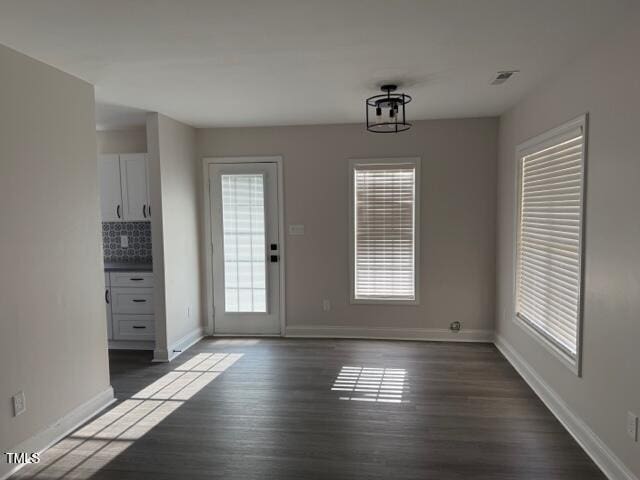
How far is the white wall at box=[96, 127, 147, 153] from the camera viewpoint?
Answer: 509cm

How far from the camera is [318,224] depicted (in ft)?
16.8

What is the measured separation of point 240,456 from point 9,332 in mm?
1536

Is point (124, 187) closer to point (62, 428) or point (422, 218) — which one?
point (62, 428)

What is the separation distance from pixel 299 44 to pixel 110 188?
10.8 feet

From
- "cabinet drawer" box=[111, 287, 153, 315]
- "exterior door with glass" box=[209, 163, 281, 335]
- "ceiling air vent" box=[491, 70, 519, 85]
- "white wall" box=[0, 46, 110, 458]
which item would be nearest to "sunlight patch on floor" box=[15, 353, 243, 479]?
"white wall" box=[0, 46, 110, 458]

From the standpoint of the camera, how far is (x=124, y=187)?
4914 mm

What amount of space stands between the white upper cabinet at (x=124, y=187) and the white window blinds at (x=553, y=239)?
12.7 feet

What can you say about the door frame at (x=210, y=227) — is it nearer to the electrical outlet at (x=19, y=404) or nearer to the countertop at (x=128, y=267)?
the countertop at (x=128, y=267)

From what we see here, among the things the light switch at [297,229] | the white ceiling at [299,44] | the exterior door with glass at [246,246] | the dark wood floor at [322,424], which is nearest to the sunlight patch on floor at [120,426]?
the dark wood floor at [322,424]

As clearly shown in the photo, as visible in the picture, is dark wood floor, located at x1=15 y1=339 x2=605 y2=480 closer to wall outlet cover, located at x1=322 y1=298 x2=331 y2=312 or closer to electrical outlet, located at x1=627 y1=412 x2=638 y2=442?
electrical outlet, located at x1=627 y1=412 x2=638 y2=442

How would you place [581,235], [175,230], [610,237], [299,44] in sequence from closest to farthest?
[610,237], [299,44], [581,235], [175,230]

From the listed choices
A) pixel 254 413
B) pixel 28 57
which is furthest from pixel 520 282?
pixel 28 57

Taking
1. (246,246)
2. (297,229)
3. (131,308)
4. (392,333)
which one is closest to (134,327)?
(131,308)

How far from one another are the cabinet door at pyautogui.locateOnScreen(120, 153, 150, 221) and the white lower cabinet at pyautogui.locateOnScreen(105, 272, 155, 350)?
26.9 inches
